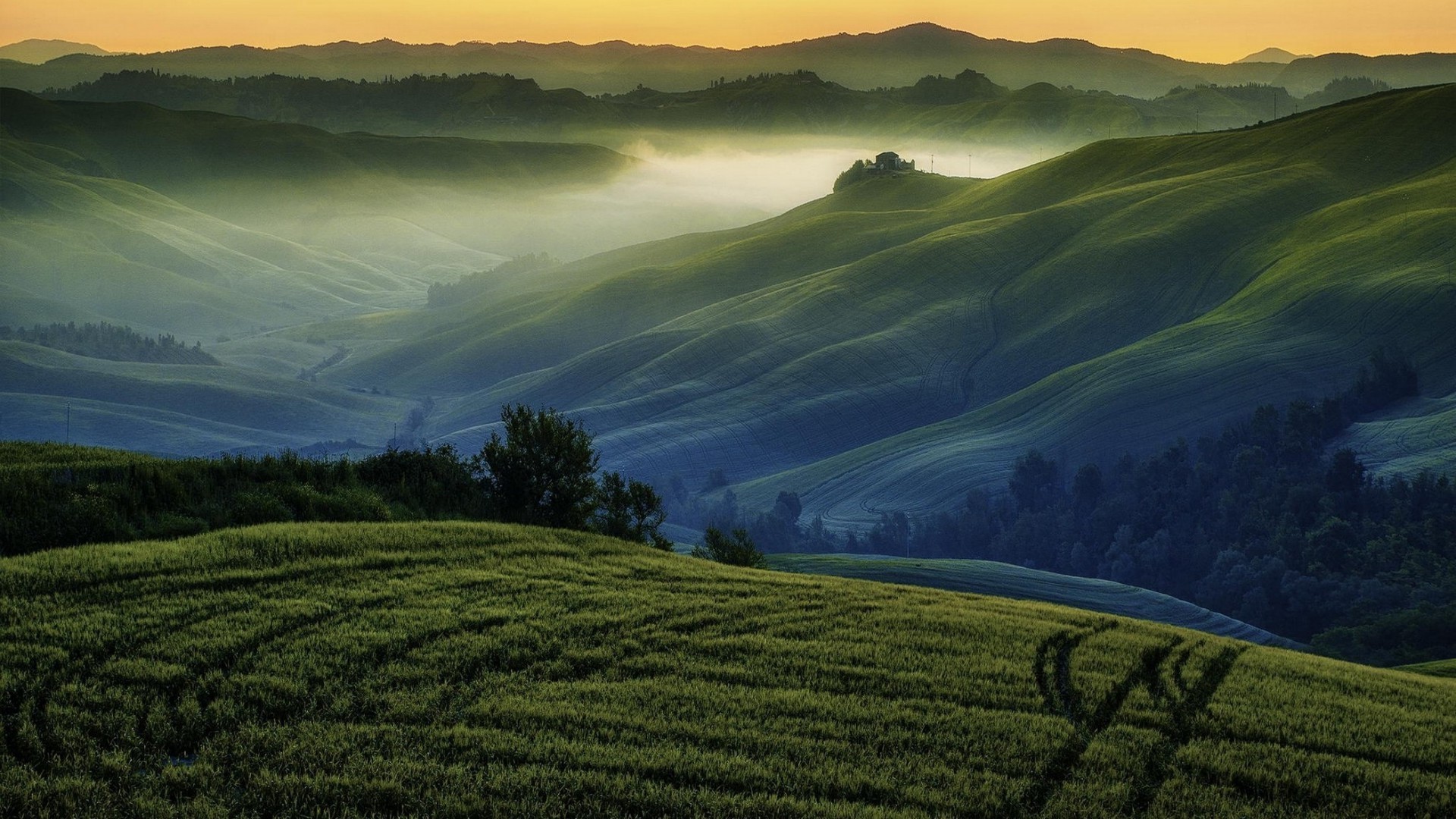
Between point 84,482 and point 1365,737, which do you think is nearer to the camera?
point 1365,737

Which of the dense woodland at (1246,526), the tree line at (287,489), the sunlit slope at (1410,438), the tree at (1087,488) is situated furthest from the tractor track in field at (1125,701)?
the tree at (1087,488)

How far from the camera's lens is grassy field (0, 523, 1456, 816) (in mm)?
16234

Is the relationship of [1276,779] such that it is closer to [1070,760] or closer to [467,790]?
[1070,760]

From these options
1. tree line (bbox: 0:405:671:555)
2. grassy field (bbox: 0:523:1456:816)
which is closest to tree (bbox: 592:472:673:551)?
tree line (bbox: 0:405:671:555)

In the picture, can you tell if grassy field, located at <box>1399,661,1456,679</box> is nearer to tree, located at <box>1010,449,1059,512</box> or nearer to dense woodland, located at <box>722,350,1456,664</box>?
dense woodland, located at <box>722,350,1456,664</box>

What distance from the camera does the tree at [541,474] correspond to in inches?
1588

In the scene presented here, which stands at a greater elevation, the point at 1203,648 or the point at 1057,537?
the point at 1203,648

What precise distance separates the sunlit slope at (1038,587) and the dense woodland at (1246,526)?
25.3 meters

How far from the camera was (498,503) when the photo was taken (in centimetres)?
3975

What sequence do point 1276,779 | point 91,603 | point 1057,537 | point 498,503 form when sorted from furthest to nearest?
point 1057,537
point 498,503
point 91,603
point 1276,779

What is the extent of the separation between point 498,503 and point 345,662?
19626mm

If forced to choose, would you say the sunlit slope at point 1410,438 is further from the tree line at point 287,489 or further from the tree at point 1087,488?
the tree line at point 287,489

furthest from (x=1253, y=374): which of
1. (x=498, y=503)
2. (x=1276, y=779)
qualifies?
(x=1276, y=779)

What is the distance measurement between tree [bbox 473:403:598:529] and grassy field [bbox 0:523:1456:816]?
1197 cm
